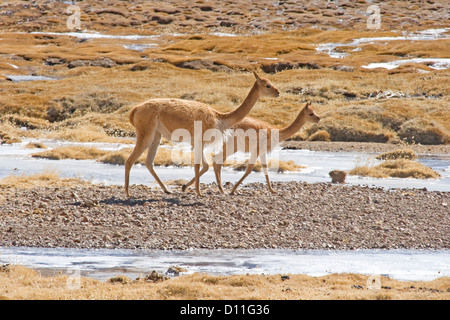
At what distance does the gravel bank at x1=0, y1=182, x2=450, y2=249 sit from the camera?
9.77m

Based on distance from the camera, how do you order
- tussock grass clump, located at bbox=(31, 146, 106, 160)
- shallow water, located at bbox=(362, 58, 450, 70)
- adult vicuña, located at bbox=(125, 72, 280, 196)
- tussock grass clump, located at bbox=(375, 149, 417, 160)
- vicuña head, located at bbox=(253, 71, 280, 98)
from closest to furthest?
adult vicuña, located at bbox=(125, 72, 280, 196) → vicuña head, located at bbox=(253, 71, 280, 98) → tussock grass clump, located at bbox=(375, 149, 417, 160) → tussock grass clump, located at bbox=(31, 146, 106, 160) → shallow water, located at bbox=(362, 58, 450, 70)

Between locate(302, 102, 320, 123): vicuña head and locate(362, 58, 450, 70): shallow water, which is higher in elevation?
locate(302, 102, 320, 123): vicuña head

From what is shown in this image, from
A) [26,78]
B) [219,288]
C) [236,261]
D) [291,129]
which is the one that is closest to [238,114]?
[291,129]

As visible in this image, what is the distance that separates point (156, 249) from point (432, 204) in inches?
251

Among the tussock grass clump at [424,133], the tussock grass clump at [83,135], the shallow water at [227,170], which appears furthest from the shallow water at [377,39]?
the shallow water at [227,170]

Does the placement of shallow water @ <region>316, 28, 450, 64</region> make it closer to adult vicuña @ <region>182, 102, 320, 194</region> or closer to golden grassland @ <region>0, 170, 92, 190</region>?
golden grassland @ <region>0, 170, 92, 190</region>

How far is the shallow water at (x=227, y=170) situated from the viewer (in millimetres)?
16781

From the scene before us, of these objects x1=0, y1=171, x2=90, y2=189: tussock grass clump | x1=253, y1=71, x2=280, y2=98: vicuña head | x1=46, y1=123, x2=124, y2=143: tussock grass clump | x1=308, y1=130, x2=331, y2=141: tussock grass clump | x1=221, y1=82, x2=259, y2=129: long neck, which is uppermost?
x1=253, y1=71, x2=280, y2=98: vicuña head

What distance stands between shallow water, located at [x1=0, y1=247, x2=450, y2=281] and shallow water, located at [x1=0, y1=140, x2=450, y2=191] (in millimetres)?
6351

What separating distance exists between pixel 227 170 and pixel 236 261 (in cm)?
1059

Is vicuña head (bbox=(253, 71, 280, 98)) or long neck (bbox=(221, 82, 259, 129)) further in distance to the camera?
vicuña head (bbox=(253, 71, 280, 98))

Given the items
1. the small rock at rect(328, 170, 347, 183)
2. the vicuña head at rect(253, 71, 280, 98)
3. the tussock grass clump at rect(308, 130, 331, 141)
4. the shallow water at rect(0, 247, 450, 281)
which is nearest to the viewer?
the shallow water at rect(0, 247, 450, 281)

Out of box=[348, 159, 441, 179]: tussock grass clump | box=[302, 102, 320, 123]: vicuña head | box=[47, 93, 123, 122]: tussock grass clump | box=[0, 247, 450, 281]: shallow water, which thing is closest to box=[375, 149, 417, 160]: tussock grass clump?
box=[348, 159, 441, 179]: tussock grass clump

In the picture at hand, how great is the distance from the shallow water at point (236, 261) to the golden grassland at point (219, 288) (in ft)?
1.38
